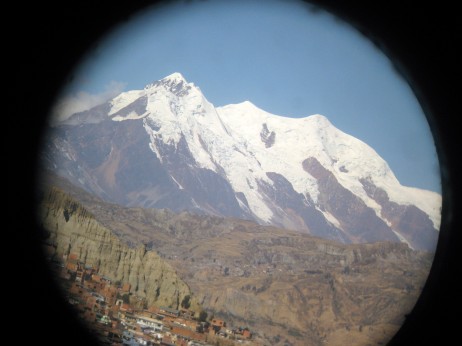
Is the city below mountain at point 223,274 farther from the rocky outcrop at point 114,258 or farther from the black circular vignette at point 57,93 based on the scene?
the black circular vignette at point 57,93

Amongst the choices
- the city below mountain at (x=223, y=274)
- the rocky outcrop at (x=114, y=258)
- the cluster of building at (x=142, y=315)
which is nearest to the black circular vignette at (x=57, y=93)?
the cluster of building at (x=142, y=315)

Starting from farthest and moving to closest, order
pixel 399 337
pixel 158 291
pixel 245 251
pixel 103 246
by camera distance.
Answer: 1. pixel 245 251
2. pixel 103 246
3. pixel 158 291
4. pixel 399 337

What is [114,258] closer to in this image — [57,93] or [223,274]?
[223,274]

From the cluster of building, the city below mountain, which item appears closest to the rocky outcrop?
the city below mountain

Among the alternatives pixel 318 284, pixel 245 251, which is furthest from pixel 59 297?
pixel 245 251

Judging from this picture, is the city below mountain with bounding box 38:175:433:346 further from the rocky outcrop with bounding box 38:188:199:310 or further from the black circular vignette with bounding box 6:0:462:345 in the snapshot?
the black circular vignette with bounding box 6:0:462:345

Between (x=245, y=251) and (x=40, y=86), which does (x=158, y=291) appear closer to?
(x=40, y=86)
